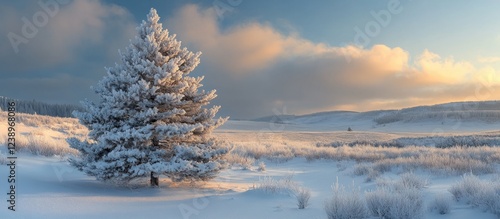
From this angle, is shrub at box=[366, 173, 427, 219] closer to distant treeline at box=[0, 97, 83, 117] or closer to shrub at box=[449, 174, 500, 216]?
shrub at box=[449, 174, 500, 216]

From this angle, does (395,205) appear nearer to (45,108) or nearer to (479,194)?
(479,194)

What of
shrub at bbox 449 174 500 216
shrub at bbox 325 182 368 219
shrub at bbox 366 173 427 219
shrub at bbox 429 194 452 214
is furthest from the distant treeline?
shrub at bbox 429 194 452 214

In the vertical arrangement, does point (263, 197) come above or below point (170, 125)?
below

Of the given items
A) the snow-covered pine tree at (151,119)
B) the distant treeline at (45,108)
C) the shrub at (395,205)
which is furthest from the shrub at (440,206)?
the distant treeline at (45,108)

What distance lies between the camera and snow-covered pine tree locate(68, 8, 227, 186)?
855cm

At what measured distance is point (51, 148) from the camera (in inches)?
550

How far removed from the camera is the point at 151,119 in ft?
30.1

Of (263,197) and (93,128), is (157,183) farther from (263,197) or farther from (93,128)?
(263,197)

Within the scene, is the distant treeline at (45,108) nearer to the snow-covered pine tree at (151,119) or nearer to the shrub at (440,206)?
the snow-covered pine tree at (151,119)

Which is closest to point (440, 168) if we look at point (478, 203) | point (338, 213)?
point (478, 203)

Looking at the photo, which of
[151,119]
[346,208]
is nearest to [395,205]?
[346,208]

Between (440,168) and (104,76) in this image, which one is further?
(440,168)

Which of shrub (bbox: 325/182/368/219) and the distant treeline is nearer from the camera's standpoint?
shrub (bbox: 325/182/368/219)

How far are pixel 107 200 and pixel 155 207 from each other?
114 centimetres
